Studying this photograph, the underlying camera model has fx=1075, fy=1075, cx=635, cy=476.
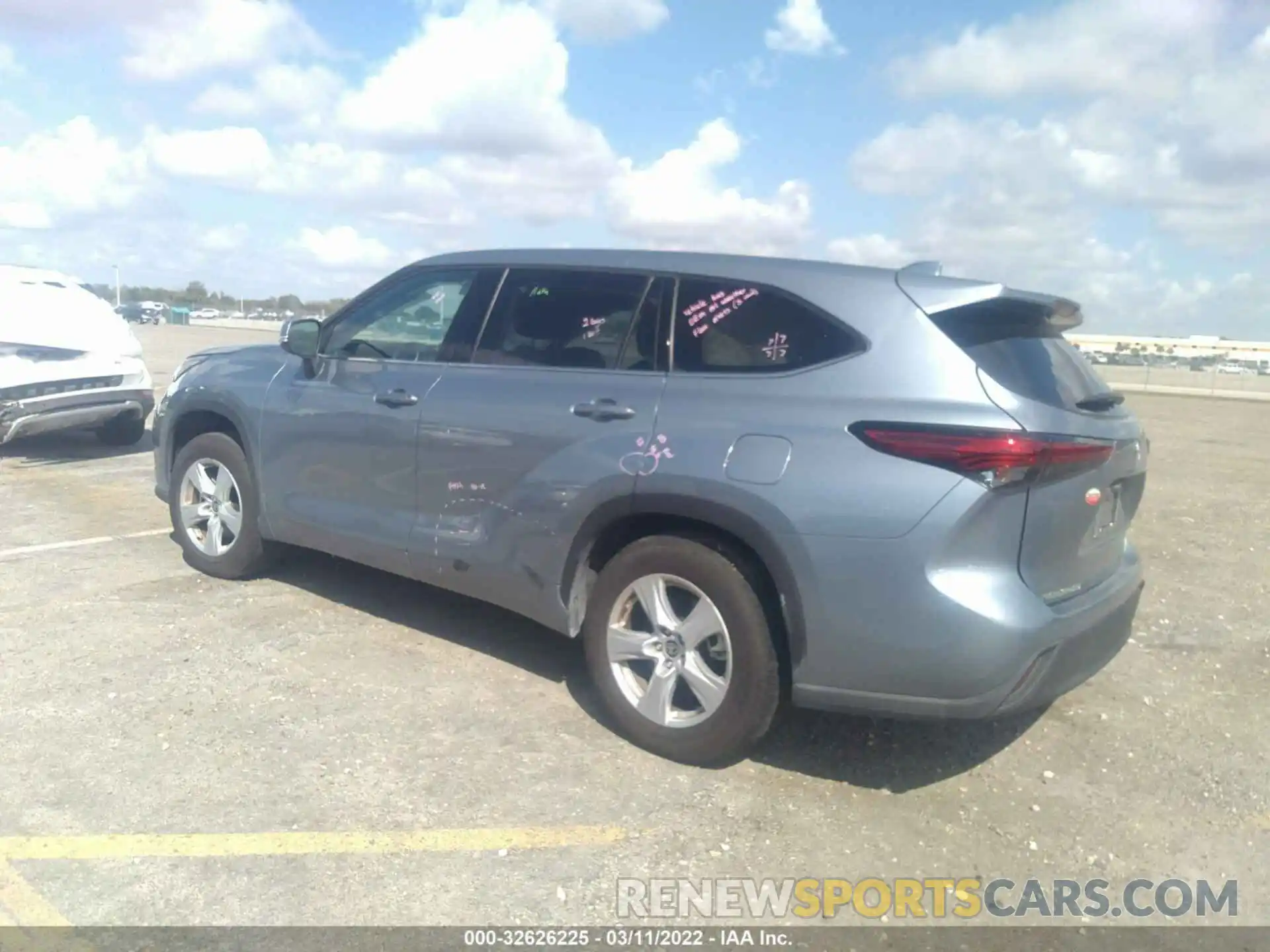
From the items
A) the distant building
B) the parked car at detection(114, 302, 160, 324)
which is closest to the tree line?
the parked car at detection(114, 302, 160, 324)

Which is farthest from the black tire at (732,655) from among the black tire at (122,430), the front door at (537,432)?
the black tire at (122,430)

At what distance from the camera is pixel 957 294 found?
3613 mm

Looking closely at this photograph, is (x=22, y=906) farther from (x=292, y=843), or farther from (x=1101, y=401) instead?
(x=1101, y=401)

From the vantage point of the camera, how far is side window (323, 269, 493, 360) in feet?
16.0

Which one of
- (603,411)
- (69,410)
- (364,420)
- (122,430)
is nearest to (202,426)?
(364,420)

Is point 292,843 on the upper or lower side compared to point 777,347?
lower

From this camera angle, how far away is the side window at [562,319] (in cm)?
427

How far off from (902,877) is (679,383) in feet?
5.98

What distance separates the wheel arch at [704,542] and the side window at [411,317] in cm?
128

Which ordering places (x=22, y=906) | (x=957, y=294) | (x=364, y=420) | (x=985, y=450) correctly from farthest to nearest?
1. (x=364, y=420)
2. (x=957, y=294)
3. (x=985, y=450)
4. (x=22, y=906)

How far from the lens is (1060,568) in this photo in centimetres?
356

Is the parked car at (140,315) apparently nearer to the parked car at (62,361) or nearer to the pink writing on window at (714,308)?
the parked car at (62,361)

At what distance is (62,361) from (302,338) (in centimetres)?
493

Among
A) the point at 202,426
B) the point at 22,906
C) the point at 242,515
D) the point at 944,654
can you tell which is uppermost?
the point at 202,426
